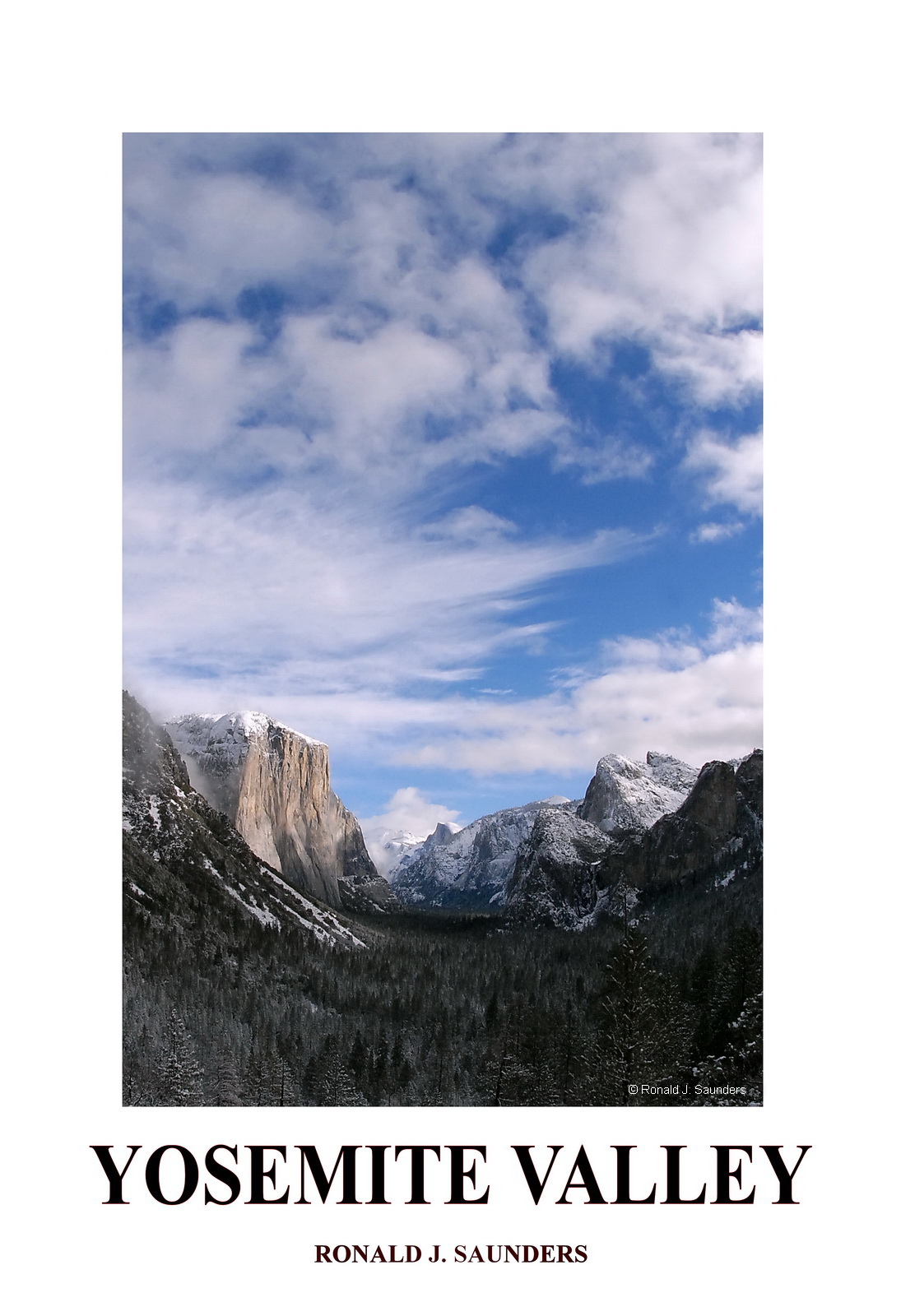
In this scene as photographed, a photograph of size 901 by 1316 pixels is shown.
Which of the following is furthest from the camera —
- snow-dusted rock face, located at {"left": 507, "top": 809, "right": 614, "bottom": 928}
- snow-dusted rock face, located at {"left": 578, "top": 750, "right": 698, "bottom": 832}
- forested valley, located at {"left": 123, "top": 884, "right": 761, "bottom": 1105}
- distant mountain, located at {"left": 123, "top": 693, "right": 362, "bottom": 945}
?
snow-dusted rock face, located at {"left": 578, "top": 750, "right": 698, "bottom": 832}

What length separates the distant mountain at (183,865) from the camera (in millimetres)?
100062

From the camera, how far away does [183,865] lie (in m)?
117

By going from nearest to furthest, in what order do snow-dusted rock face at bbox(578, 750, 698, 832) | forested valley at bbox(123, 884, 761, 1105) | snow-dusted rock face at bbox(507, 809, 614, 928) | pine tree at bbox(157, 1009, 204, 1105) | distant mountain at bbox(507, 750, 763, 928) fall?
1. forested valley at bbox(123, 884, 761, 1105)
2. pine tree at bbox(157, 1009, 204, 1105)
3. distant mountain at bbox(507, 750, 763, 928)
4. snow-dusted rock face at bbox(507, 809, 614, 928)
5. snow-dusted rock face at bbox(578, 750, 698, 832)

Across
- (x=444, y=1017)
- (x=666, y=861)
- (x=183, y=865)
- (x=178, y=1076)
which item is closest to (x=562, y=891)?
(x=666, y=861)

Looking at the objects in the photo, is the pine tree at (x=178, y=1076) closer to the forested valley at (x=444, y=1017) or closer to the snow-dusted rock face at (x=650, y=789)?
the forested valley at (x=444, y=1017)

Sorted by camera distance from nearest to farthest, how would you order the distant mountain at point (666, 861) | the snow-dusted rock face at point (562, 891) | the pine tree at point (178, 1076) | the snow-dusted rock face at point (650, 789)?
Answer: the pine tree at point (178, 1076) → the distant mountain at point (666, 861) → the snow-dusted rock face at point (562, 891) → the snow-dusted rock face at point (650, 789)

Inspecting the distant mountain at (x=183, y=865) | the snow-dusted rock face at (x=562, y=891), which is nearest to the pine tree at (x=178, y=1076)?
the distant mountain at (x=183, y=865)

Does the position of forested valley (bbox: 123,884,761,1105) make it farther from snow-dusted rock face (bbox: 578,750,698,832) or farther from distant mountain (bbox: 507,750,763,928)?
snow-dusted rock face (bbox: 578,750,698,832)

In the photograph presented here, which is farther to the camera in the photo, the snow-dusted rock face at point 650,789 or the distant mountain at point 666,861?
the snow-dusted rock face at point 650,789

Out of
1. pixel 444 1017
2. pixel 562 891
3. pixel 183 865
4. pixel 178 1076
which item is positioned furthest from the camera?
pixel 562 891

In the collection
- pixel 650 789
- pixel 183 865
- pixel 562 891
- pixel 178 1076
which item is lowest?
pixel 562 891

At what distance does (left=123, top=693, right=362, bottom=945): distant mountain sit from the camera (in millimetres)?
100062

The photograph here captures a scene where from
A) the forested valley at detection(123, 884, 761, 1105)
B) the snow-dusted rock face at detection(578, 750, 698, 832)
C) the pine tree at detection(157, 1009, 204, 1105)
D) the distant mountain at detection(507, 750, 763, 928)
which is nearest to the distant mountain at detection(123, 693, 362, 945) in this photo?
the forested valley at detection(123, 884, 761, 1105)

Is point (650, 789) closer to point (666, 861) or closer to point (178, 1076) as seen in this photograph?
point (666, 861)
